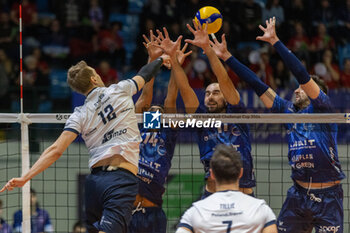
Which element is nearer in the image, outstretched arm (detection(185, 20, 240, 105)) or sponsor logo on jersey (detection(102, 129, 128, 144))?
sponsor logo on jersey (detection(102, 129, 128, 144))

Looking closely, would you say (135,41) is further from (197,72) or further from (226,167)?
(226,167)

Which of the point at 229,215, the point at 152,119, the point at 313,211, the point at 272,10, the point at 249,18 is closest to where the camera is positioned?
the point at 229,215

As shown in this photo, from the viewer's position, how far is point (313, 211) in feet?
24.6

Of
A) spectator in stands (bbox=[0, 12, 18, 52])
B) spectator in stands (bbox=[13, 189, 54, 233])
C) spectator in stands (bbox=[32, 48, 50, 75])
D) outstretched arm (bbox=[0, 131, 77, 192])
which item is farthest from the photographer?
spectator in stands (bbox=[0, 12, 18, 52])

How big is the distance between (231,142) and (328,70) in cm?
827

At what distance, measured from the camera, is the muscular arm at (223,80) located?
297 inches

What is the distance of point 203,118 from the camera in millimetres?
7781

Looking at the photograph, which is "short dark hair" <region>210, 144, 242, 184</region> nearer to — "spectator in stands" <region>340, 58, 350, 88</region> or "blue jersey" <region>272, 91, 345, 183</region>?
"blue jersey" <region>272, 91, 345, 183</region>

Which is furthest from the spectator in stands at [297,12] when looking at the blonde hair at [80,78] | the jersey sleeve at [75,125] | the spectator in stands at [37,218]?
the jersey sleeve at [75,125]

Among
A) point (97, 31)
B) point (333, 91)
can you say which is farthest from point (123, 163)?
point (97, 31)

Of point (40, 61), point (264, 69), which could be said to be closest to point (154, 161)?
point (264, 69)

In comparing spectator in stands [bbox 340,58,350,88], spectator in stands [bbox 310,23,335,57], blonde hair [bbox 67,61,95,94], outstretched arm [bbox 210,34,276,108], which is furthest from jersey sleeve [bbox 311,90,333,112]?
spectator in stands [bbox 310,23,335,57]

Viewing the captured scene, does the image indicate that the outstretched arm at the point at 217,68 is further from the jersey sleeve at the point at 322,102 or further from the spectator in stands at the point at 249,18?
the spectator in stands at the point at 249,18

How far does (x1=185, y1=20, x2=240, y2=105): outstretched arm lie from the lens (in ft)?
24.7
